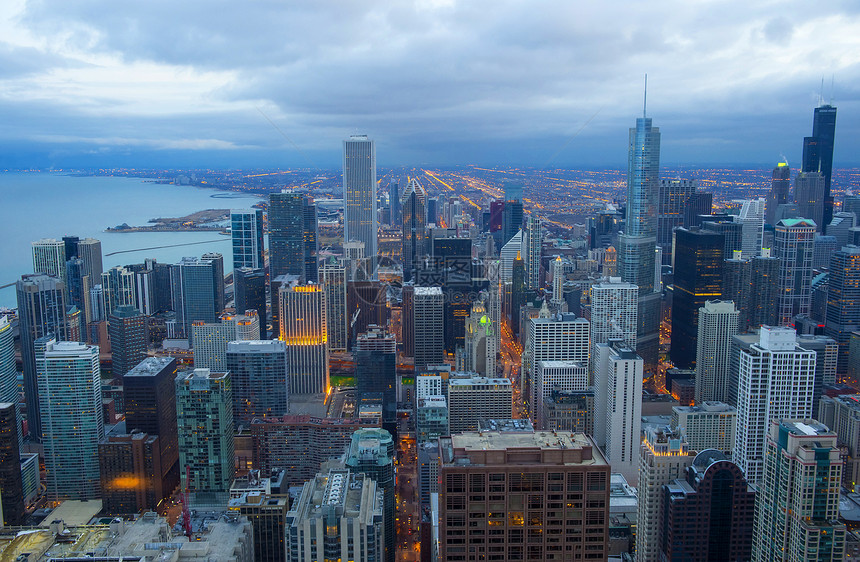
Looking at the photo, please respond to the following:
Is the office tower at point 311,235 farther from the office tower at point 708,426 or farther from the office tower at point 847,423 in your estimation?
the office tower at point 847,423

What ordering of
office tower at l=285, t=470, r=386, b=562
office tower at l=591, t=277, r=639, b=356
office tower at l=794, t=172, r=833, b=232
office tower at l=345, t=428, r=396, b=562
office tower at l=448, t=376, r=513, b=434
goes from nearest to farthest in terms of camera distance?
office tower at l=285, t=470, r=386, b=562
office tower at l=345, t=428, r=396, b=562
office tower at l=448, t=376, r=513, b=434
office tower at l=591, t=277, r=639, b=356
office tower at l=794, t=172, r=833, b=232

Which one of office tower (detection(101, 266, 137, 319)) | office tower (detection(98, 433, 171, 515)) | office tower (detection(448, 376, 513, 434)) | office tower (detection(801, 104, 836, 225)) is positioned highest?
office tower (detection(801, 104, 836, 225))

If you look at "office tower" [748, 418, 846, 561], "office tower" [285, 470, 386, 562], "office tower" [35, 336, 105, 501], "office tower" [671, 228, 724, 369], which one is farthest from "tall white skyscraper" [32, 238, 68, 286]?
"office tower" [748, 418, 846, 561]

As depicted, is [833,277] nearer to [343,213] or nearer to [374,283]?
[374,283]

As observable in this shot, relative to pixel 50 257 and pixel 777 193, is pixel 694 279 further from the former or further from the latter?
pixel 50 257

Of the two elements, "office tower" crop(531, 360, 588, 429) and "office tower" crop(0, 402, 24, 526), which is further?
"office tower" crop(531, 360, 588, 429)

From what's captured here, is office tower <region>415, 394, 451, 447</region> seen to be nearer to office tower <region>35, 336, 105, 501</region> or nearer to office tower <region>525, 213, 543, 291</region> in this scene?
office tower <region>35, 336, 105, 501</region>

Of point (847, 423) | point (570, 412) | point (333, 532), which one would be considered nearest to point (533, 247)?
point (570, 412)
